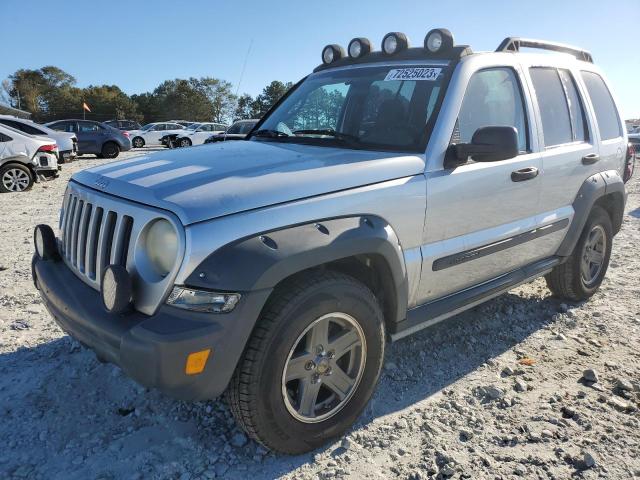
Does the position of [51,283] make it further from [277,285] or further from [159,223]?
[277,285]

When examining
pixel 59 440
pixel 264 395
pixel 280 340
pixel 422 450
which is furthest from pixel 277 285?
pixel 59 440

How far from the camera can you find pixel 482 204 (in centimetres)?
308

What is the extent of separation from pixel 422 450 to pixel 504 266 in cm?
146

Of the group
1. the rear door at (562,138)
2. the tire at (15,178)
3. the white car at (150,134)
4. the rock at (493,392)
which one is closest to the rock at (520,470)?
the rock at (493,392)

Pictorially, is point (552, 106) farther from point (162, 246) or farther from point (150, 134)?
point (150, 134)

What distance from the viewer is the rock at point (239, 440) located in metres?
2.59

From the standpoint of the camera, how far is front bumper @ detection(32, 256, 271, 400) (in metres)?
1.97

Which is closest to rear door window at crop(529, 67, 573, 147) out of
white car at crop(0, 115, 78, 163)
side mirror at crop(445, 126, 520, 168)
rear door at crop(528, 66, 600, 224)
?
rear door at crop(528, 66, 600, 224)

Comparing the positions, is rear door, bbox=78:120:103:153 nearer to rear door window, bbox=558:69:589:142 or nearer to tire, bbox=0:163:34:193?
tire, bbox=0:163:34:193

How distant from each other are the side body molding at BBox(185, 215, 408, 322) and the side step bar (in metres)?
0.39

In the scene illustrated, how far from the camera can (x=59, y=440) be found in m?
2.58

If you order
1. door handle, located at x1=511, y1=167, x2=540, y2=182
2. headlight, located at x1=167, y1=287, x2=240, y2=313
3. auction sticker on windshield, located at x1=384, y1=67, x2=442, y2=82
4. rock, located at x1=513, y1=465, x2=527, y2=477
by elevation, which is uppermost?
auction sticker on windshield, located at x1=384, y1=67, x2=442, y2=82

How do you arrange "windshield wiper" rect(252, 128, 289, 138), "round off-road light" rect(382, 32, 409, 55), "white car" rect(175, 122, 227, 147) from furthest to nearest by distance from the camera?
1. "white car" rect(175, 122, 227, 147)
2. "windshield wiper" rect(252, 128, 289, 138)
3. "round off-road light" rect(382, 32, 409, 55)

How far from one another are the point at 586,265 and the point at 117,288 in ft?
13.2
